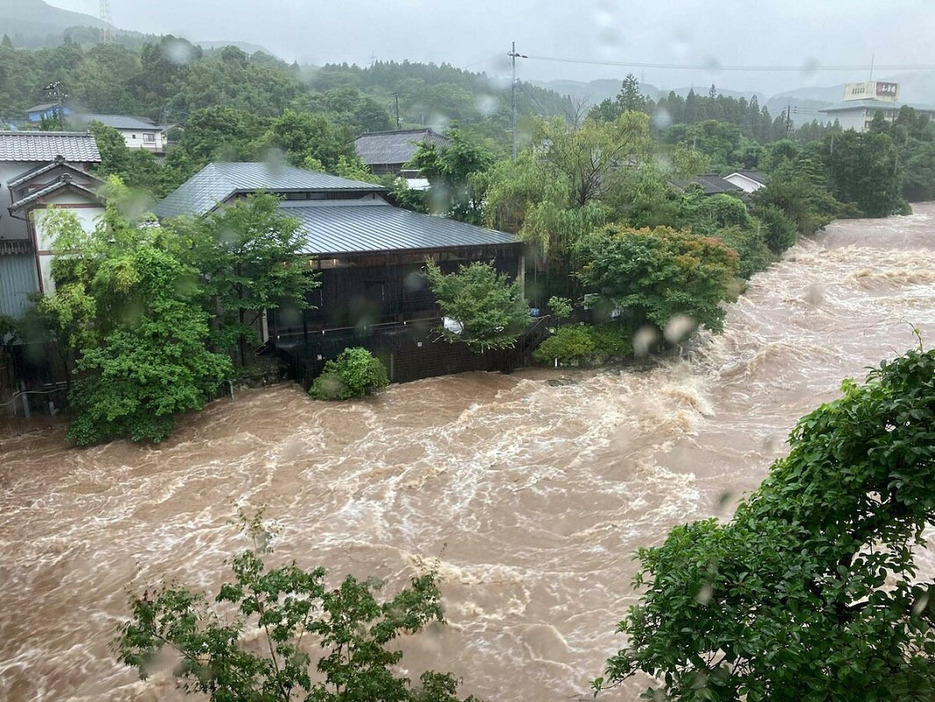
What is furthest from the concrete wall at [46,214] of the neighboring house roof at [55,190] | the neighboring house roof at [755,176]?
the neighboring house roof at [755,176]

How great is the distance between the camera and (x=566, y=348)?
1669 centimetres

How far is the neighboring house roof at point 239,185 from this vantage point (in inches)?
729

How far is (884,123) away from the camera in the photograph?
4766cm

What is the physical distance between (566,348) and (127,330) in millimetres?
9203

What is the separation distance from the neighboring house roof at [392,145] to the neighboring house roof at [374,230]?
12.8m

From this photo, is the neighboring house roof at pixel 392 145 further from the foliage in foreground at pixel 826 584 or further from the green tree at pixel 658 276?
the foliage in foreground at pixel 826 584

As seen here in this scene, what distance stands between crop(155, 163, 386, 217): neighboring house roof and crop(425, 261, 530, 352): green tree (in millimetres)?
5591

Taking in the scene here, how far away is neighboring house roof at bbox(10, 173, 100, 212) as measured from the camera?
1359 cm

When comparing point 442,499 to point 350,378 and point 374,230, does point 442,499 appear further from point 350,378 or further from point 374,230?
point 374,230

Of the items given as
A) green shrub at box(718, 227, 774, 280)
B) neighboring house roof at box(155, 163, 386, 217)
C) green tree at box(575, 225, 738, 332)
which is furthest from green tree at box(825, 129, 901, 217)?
neighboring house roof at box(155, 163, 386, 217)

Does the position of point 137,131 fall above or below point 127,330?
above

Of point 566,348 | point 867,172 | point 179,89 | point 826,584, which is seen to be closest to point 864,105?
point 867,172

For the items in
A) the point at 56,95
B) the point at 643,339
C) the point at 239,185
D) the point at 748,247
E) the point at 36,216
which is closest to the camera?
the point at 36,216

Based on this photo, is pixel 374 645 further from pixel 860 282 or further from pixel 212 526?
pixel 860 282
